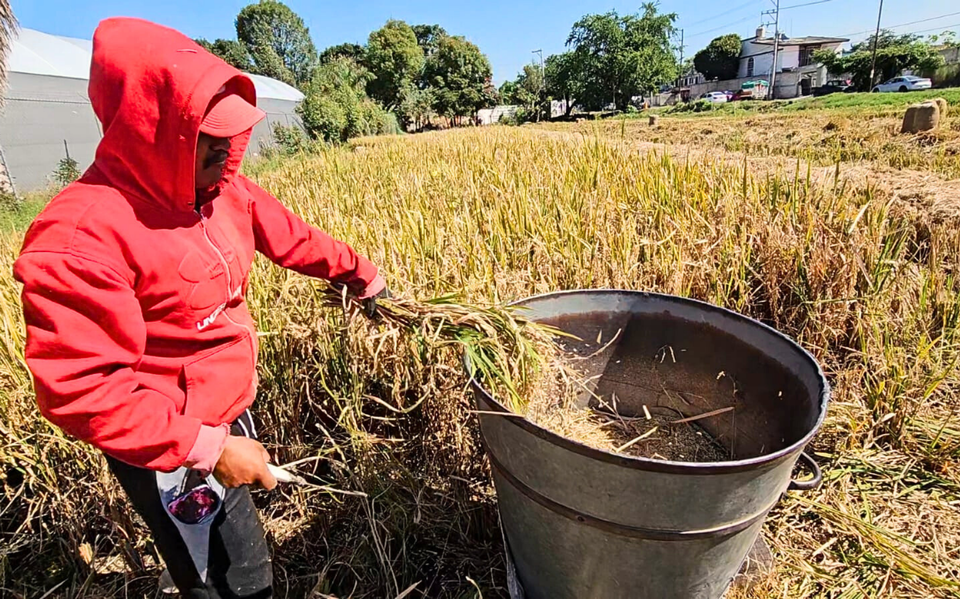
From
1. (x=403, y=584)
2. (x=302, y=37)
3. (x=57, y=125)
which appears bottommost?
(x=403, y=584)

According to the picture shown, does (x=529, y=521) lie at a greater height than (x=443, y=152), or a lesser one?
lesser

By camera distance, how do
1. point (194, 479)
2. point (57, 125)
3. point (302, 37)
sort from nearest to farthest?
point (194, 479)
point (57, 125)
point (302, 37)

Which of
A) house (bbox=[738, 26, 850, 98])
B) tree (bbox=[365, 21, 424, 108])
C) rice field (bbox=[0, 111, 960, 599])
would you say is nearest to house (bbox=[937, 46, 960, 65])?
house (bbox=[738, 26, 850, 98])

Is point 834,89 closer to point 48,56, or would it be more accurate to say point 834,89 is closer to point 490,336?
point 48,56

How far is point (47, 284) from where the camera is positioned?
731 mm

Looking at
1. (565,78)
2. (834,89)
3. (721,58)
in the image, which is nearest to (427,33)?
(565,78)

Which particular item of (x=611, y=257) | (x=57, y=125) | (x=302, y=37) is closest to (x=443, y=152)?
(x=611, y=257)

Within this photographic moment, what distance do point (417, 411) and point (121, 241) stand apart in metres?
1.19

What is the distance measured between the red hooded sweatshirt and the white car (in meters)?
37.0

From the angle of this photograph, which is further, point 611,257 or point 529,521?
point 611,257

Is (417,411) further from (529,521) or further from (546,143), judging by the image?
(546,143)

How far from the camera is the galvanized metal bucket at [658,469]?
0.91 metres

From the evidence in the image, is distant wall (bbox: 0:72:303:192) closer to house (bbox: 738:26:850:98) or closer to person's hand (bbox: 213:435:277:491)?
person's hand (bbox: 213:435:277:491)

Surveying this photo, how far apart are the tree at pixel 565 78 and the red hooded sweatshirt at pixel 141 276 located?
4093 centimetres
